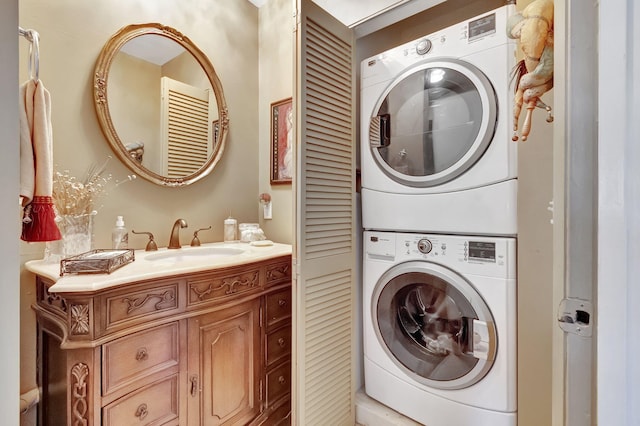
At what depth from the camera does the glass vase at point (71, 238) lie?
1173 mm

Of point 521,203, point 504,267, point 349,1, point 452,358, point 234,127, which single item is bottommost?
point 452,358

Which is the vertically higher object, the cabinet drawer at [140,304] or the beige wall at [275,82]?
the beige wall at [275,82]

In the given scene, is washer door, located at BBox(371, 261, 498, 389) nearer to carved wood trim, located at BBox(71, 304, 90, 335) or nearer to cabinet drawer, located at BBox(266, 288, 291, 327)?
cabinet drawer, located at BBox(266, 288, 291, 327)

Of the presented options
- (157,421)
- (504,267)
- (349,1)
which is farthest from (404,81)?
(157,421)

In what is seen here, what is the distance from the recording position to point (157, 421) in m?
1.05

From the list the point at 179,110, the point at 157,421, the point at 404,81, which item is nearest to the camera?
the point at 157,421

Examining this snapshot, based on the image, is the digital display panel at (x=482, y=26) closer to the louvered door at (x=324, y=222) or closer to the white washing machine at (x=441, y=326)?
the louvered door at (x=324, y=222)

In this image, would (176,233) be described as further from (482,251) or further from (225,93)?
(482,251)

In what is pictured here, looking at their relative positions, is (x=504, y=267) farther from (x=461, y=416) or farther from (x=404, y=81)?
(x=404, y=81)

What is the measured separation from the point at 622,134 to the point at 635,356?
271 mm

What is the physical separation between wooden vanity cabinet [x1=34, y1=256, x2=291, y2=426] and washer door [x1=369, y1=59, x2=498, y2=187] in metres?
0.79

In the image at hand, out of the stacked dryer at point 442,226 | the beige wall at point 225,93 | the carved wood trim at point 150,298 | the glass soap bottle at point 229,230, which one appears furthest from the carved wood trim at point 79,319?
the stacked dryer at point 442,226

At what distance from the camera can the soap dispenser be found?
1406 mm

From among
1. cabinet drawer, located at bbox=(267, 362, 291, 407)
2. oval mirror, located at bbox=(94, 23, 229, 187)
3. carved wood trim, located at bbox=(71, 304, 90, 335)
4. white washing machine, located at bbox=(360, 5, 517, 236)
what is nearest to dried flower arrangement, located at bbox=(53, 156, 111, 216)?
oval mirror, located at bbox=(94, 23, 229, 187)
